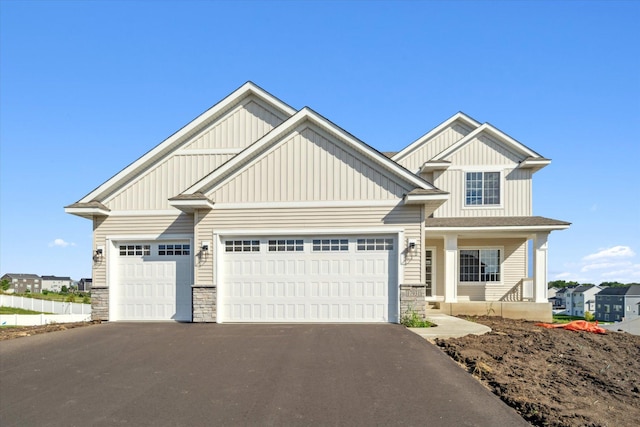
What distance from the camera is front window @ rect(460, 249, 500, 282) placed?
713 inches

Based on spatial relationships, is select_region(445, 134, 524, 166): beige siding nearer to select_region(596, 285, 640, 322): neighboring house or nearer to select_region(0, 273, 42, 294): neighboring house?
select_region(596, 285, 640, 322): neighboring house

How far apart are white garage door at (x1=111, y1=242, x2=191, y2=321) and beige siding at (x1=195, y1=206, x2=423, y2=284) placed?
1.10 m

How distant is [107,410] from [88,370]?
242 cm

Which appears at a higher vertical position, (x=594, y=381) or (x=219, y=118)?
(x=219, y=118)

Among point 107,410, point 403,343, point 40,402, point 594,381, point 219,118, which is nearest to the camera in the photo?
point 107,410

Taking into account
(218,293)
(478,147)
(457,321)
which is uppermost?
(478,147)

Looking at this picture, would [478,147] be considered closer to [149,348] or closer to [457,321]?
[457,321]

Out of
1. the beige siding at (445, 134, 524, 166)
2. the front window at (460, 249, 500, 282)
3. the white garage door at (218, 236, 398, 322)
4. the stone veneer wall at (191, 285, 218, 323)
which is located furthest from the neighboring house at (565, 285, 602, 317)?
the stone veneer wall at (191, 285, 218, 323)

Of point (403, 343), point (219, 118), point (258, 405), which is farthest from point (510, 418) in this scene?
point (219, 118)

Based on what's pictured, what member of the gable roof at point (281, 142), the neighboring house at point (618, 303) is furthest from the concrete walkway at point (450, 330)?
the neighboring house at point (618, 303)

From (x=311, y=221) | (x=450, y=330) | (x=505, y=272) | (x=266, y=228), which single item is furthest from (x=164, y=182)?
(x=505, y=272)

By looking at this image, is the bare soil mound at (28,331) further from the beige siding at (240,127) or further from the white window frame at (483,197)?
the white window frame at (483,197)

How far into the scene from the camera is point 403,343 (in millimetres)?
9422

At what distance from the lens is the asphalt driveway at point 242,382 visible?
218 inches
